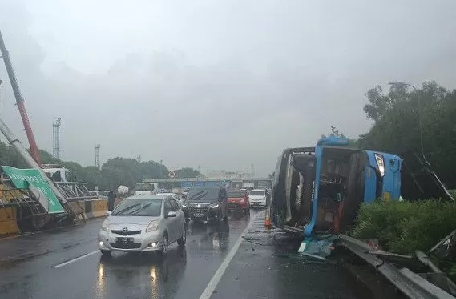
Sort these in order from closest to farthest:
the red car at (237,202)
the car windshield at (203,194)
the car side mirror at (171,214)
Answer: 1. the car side mirror at (171,214)
2. the car windshield at (203,194)
3. the red car at (237,202)

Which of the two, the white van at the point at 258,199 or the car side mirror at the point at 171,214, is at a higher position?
the car side mirror at the point at 171,214

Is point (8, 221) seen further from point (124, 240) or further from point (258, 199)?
point (258, 199)

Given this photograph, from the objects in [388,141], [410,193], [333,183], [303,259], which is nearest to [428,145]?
[388,141]

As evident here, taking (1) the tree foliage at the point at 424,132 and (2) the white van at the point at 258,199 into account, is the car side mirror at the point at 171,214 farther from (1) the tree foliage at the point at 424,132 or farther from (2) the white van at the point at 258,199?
(2) the white van at the point at 258,199

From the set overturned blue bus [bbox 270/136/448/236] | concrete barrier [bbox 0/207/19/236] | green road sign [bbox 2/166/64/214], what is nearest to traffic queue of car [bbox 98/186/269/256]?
overturned blue bus [bbox 270/136/448/236]

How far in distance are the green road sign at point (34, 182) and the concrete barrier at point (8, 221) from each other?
106 cm

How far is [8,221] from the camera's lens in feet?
61.2

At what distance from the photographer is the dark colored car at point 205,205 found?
23891 mm

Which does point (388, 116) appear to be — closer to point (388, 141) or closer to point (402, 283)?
point (388, 141)

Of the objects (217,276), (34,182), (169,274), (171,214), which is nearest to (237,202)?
(34,182)

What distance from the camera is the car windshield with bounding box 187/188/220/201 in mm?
24852

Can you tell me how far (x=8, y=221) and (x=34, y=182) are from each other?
2.37m

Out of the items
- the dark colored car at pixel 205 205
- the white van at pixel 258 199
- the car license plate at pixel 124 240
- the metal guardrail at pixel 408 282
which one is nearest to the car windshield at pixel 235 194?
the dark colored car at pixel 205 205

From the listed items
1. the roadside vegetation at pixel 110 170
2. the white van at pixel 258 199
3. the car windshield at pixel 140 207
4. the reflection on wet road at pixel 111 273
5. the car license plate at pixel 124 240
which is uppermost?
the roadside vegetation at pixel 110 170
